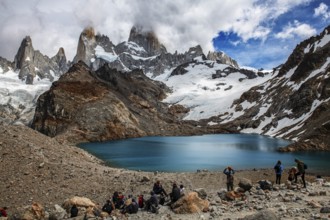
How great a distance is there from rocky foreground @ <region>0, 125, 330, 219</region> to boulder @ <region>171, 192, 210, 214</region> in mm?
307

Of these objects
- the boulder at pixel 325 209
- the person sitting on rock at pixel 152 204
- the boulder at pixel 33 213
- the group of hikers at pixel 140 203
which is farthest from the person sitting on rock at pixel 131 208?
the boulder at pixel 325 209

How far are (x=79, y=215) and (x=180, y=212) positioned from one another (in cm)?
902

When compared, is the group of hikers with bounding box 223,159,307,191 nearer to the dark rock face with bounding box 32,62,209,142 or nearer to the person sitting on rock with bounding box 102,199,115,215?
the person sitting on rock with bounding box 102,199,115,215

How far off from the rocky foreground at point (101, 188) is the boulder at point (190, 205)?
307 millimetres

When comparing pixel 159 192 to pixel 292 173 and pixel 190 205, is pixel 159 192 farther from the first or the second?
pixel 292 173

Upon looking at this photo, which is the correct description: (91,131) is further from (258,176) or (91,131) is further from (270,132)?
(258,176)

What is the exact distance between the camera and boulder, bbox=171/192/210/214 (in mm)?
32938

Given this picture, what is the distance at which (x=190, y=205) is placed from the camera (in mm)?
33188

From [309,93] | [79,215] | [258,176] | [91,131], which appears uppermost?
[309,93]

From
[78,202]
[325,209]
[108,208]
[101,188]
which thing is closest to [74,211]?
[78,202]

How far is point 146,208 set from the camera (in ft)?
115

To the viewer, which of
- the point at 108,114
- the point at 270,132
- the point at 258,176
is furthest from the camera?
the point at 270,132

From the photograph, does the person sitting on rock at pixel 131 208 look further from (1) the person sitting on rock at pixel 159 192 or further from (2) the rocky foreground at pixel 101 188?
(1) the person sitting on rock at pixel 159 192

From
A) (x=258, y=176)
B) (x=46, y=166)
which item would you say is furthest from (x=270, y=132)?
(x=46, y=166)
